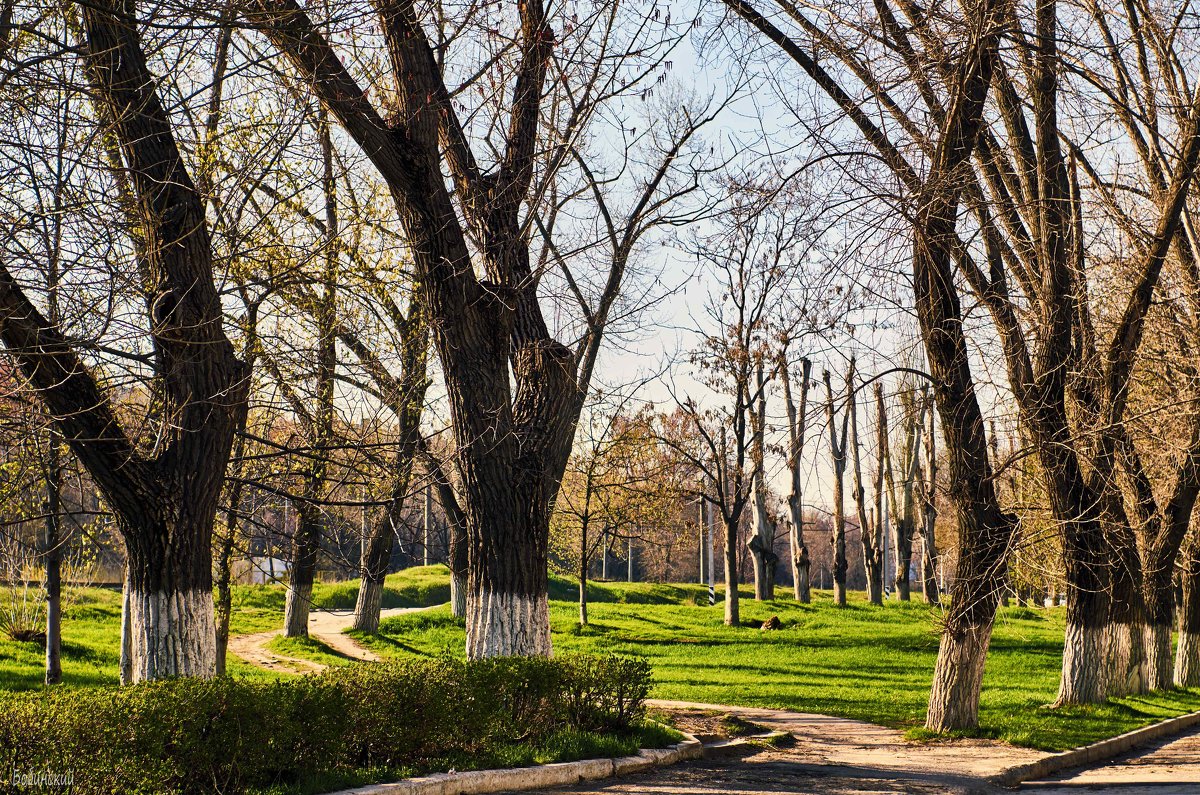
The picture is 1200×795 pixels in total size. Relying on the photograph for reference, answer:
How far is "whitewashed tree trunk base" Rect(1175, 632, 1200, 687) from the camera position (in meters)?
19.1

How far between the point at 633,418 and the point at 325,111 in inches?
978

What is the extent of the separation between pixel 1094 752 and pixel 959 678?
1572 millimetres

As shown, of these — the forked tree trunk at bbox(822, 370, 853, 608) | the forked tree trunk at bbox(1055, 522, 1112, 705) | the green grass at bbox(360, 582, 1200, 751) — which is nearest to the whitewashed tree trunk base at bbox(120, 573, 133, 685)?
the green grass at bbox(360, 582, 1200, 751)

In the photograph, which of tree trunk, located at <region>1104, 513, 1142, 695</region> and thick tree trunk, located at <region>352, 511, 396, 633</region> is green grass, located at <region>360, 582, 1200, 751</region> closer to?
tree trunk, located at <region>1104, 513, 1142, 695</region>

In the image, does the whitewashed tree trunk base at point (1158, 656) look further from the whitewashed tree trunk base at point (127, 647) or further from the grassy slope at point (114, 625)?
the whitewashed tree trunk base at point (127, 647)

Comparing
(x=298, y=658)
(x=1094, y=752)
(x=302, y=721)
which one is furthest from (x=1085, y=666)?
(x=298, y=658)

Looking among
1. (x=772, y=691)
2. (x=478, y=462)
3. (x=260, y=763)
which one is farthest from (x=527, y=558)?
(x=772, y=691)

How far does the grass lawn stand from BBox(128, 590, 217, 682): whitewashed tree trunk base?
6.80 meters

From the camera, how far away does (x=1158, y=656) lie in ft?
57.6

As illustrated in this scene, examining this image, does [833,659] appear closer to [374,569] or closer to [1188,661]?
[1188,661]

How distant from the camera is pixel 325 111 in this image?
9953 millimetres

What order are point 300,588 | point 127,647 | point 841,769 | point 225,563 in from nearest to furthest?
1. point 127,647
2. point 841,769
3. point 225,563
4. point 300,588

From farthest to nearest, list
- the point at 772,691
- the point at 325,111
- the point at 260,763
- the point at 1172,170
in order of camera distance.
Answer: the point at 772,691, the point at 1172,170, the point at 325,111, the point at 260,763

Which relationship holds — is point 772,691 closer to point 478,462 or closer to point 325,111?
point 478,462
